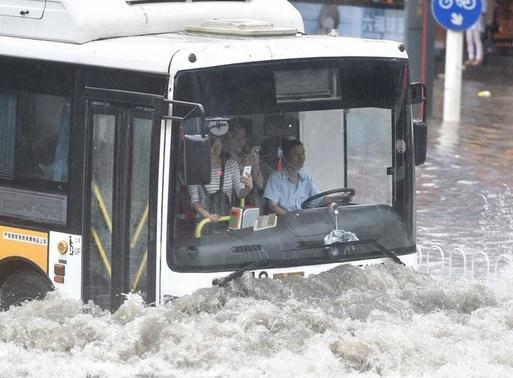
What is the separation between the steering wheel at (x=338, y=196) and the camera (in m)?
9.84

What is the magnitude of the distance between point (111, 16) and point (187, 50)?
3.52 feet

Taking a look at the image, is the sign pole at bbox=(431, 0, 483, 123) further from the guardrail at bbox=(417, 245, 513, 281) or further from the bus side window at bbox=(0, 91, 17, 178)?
the bus side window at bbox=(0, 91, 17, 178)

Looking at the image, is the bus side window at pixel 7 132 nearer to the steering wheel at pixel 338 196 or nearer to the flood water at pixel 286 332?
the flood water at pixel 286 332

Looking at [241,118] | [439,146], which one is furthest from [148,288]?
[439,146]

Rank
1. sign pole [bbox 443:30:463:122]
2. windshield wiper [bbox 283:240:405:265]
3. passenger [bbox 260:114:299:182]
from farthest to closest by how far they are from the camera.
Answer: sign pole [bbox 443:30:463:122]
windshield wiper [bbox 283:240:405:265]
passenger [bbox 260:114:299:182]

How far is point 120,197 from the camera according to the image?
9.56 metres

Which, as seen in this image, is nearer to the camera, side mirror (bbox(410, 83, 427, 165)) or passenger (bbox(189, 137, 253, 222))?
passenger (bbox(189, 137, 253, 222))

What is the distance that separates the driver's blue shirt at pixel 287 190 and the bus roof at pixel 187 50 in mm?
786

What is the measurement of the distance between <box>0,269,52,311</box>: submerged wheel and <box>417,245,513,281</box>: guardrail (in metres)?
4.00

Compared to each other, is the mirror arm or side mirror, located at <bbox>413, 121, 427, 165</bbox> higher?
the mirror arm

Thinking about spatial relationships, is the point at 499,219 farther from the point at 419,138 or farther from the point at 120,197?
the point at 120,197

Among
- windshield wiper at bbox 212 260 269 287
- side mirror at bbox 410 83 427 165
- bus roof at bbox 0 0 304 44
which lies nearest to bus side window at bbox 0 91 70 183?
bus roof at bbox 0 0 304 44

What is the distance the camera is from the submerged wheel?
10.3 metres

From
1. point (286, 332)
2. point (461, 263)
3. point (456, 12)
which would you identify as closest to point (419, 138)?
point (286, 332)
